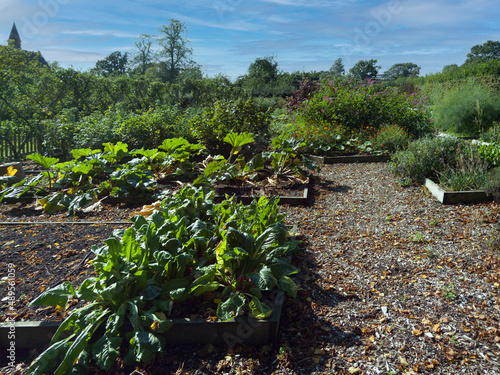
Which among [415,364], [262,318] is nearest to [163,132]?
[262,318]

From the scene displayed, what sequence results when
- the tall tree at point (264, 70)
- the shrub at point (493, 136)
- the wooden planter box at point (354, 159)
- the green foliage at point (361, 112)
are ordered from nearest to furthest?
the shrub at point (493, 136) < the wooden planter box at point (354, 159) < the green foliage at point (361, 112) < the tall tree at point (264, 70)

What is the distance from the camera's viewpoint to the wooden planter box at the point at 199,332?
232 centimetres

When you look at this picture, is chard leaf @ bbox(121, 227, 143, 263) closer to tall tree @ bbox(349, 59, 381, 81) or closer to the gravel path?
the gravel path

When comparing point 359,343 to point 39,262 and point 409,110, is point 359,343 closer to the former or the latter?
point 39,262

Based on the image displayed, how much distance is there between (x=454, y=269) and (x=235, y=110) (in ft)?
20.0

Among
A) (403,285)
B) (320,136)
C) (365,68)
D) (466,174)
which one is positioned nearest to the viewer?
(403,285)

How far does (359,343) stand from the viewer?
2.31m

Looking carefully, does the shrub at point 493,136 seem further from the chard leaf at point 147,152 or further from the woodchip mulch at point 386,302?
the chard leaf at point 147,152

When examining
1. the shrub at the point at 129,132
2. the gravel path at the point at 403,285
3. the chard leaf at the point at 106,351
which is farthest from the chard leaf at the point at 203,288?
A: the shrub at the point at 129,132

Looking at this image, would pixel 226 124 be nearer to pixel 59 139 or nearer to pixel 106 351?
pixel 59 139

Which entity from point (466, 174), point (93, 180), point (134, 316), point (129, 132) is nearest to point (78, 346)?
point (134, 316)

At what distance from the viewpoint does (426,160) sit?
5.84 metres

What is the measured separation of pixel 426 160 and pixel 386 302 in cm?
389

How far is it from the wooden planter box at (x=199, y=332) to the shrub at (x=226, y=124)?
589 centimetres
